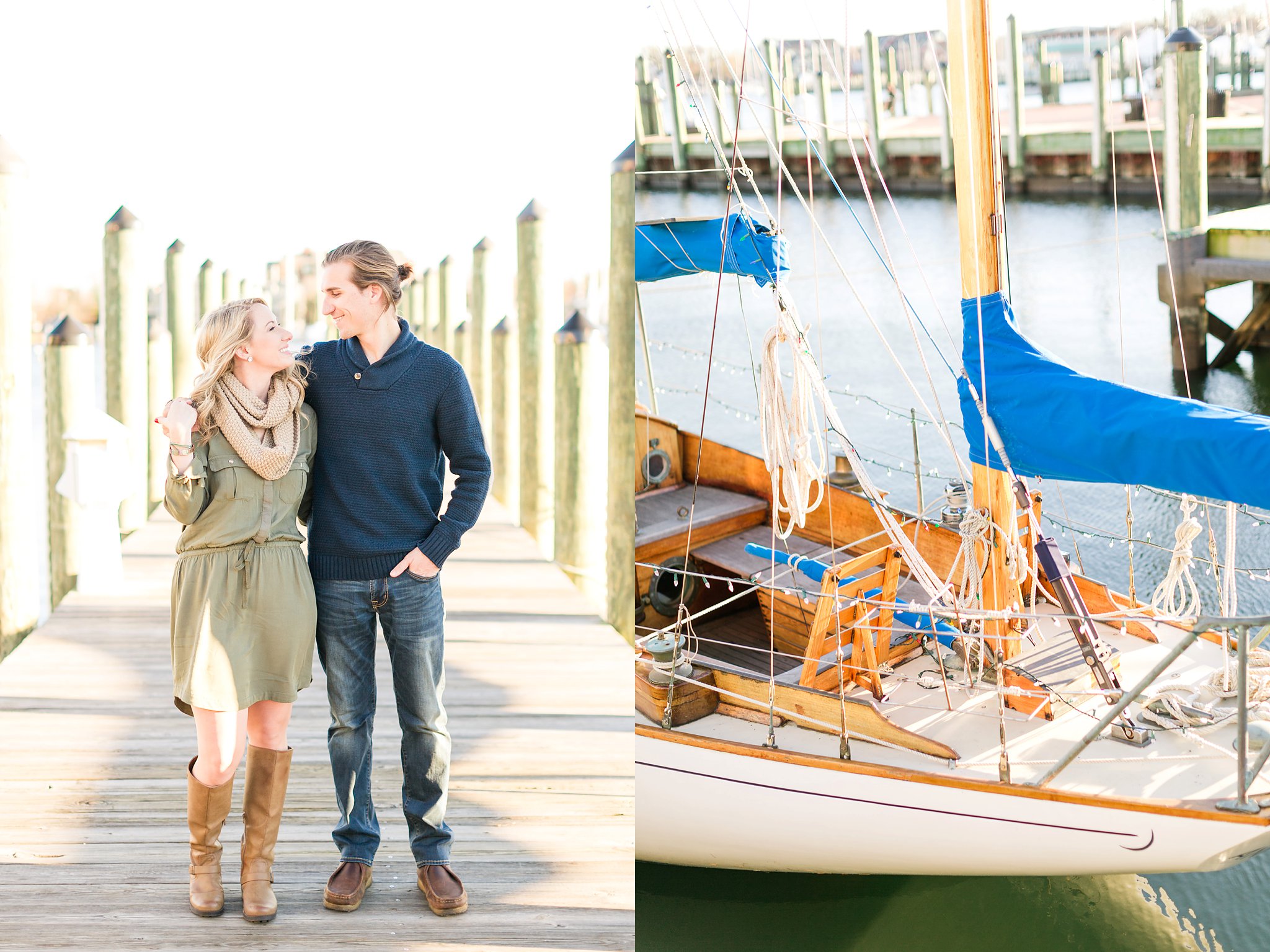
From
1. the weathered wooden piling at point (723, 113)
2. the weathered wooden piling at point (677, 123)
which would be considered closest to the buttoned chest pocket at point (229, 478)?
the weathered wooden piling at point (723, 113)

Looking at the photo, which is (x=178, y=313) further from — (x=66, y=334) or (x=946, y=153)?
(x=946, y=153)

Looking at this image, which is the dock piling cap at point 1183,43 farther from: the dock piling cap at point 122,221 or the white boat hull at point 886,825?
the white boat hull at point 886,825

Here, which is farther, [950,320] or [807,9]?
[950,320]

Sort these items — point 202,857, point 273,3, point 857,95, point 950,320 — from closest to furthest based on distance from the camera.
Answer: point 202,857
point 950,320
point 273,3
point 857,95

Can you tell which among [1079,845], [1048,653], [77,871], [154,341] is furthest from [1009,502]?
[154,341]

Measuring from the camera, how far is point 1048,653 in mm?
5379

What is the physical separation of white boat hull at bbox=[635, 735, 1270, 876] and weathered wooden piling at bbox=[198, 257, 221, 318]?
905 cm

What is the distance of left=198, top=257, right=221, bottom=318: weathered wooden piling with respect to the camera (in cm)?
1244

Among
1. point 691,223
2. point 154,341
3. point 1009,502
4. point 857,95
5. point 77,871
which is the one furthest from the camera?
point 857,95

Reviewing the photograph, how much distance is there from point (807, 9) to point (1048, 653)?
9.60ft

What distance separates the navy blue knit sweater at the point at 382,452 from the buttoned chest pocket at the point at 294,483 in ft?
0.22

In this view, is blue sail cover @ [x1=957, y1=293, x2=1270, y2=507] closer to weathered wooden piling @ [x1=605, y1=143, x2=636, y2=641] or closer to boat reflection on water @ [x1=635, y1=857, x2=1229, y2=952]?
weathered wooden piling @ [x1=605, y1=143, x2=636, y2=641]

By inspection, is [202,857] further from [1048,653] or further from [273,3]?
[273,3]

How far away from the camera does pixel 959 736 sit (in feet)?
16.0
